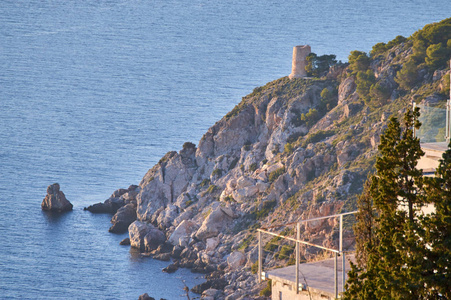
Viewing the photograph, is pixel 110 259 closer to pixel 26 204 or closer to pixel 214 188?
pixel 214 188

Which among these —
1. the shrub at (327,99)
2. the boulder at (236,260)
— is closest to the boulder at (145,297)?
the boulder at (236,260)

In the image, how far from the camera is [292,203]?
87.2 meters

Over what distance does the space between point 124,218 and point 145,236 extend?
37.6 feet

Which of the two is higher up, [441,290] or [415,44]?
[415,44]

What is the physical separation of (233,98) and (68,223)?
61.0 metres

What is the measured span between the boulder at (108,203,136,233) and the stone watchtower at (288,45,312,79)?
2603 centimetres

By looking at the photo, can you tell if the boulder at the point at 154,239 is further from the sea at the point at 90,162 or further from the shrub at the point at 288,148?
the shrub at the point at 288,148

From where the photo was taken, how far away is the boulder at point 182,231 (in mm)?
94250

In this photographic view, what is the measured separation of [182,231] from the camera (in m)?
94.5

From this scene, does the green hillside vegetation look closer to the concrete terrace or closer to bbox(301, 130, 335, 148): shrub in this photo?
bbox(301, 130, 335, 148): shrub

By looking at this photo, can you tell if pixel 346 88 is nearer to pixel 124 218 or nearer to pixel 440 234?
pixel 124 218

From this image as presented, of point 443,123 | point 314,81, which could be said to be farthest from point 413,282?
point 314,81

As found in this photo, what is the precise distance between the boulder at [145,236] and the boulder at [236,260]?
1300 cm

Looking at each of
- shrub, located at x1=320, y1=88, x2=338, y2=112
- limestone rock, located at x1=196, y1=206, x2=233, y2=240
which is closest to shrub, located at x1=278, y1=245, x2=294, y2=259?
limestone rock, located at x1=196, y1=206, x2=233, y2=240
